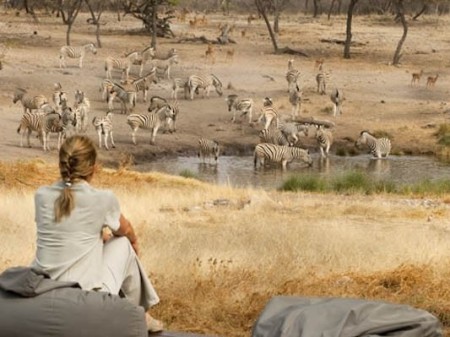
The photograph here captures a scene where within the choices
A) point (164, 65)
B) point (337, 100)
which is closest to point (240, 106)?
point (337, 100)

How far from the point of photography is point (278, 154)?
82.9 ft

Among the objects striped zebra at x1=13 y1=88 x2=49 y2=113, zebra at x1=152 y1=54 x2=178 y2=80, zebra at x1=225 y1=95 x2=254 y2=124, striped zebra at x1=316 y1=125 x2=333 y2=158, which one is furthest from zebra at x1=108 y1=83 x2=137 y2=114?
striped zebra at x1=316 y1=125 x2=333 y2=158

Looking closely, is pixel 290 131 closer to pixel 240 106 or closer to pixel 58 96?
pixel 240 106

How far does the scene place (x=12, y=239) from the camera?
10.2m

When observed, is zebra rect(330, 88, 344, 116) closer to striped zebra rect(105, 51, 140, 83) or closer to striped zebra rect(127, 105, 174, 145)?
striped zebra rect(127, 105, 174, 145)

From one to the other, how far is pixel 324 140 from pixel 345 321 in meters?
21.1

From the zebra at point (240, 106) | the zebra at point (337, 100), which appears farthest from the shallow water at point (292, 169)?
the zebra at point (337, 100)

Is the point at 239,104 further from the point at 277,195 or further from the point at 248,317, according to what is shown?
the point at 248,317

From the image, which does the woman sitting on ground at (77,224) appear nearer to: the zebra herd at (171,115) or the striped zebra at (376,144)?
the zebra herd at (171,115)

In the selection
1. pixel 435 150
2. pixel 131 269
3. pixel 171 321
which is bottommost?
pixel 435 150

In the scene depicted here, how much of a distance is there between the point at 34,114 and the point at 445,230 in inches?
526

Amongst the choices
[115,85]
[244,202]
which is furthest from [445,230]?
[115,85]

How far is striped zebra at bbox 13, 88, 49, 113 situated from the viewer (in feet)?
87.1

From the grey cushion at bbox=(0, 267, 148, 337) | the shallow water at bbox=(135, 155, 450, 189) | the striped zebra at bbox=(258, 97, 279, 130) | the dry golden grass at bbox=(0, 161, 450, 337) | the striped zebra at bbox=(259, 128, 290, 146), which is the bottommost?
the shallow water at bbox=(135, 155, 450, 189)
